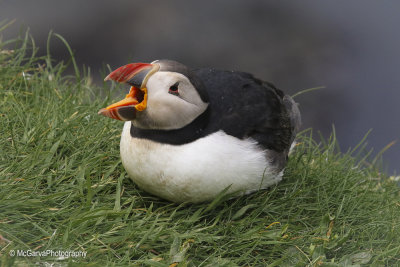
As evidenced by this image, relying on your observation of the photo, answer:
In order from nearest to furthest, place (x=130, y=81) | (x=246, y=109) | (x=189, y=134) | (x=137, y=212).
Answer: (x=130, y=81), (x=189, y=134), (x=137, y=212), (x=246, y=109)

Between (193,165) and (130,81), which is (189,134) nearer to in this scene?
(193,165)

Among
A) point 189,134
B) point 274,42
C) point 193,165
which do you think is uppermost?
point 189,134

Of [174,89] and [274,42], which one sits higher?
[174,89]

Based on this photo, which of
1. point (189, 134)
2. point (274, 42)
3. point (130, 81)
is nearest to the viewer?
point (130, 81)

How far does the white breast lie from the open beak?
23cm

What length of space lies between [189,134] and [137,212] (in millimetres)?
544

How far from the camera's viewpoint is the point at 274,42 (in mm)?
8172

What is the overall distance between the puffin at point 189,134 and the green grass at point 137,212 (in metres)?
0.16

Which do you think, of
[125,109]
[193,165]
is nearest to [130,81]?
[125,109]

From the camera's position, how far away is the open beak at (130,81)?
3.03 m

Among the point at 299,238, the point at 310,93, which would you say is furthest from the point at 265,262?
the point at 310,93

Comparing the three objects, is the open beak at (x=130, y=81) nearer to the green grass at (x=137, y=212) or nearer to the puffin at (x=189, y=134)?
the puffin at (x=189, y=134)

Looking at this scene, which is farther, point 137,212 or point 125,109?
point 137,212

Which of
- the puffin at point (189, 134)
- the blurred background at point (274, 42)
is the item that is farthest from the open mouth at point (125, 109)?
the blurred background at point (274, 42)
